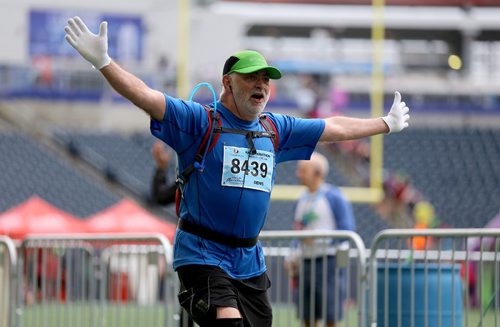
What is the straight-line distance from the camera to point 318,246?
29.3ft

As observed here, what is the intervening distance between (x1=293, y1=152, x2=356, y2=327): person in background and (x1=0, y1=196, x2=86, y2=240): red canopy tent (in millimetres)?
9332

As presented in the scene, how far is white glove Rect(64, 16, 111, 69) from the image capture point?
5570 mm

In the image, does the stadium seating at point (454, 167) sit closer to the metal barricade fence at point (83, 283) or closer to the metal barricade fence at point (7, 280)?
the metal barricade fence at point (83, 283)

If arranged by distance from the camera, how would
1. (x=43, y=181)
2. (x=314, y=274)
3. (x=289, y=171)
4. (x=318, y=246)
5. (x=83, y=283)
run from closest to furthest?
(x=314, y=274) < (x=318, y=246) < (x=83, y=283) < (x=43, y=181) < (x=289, y=171)

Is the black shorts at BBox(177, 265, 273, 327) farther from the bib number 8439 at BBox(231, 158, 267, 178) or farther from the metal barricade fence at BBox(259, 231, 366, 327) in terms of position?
the metal barricade fence at BBox(259, 231, 366, 327)

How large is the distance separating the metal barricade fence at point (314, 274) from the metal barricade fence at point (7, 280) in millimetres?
2012

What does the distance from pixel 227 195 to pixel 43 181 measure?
21.2 meters

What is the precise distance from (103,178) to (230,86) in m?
21.1

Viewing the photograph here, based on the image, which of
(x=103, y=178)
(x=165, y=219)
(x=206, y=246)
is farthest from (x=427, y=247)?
(x=103, y=178)

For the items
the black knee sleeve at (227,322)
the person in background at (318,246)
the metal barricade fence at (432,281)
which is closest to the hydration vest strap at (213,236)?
the black knee sleeve at (227,322)

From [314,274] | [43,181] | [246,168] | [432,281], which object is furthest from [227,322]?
[43,181]

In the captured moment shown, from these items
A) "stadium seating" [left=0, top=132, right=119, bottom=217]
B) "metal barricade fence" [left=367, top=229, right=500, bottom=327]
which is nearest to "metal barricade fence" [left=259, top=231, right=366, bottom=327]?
"metal barricade fence" [left=367, top=229, right=500, bottom=327]

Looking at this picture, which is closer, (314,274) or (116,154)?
(314,274)

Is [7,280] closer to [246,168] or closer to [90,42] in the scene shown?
[246,168]
